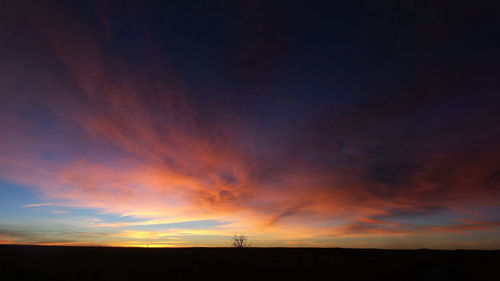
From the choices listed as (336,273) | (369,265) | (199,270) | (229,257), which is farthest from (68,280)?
(369,265)

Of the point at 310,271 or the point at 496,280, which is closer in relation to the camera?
the point at 496,280

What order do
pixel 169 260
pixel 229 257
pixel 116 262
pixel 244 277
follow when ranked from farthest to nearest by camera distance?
pixel 229 257 < pixel 169 260 < pixel 116 262 < pixel 244 277

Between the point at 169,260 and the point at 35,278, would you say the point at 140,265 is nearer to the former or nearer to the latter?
the point at 169,260

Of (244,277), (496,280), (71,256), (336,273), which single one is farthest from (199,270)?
(496,280)

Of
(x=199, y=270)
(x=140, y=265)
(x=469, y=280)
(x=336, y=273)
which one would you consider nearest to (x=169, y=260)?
(x=140, y=265)

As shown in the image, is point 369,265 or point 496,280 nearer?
point 496,280

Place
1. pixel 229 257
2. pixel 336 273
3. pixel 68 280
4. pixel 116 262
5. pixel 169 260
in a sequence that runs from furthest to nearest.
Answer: pixel 229 257 < pixel 169 260 < pixel 116 262 < pixel 336 273 < pixel 68 280

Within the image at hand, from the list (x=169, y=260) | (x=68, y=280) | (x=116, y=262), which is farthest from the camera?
(x=169, y=260)

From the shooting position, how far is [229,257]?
105ft

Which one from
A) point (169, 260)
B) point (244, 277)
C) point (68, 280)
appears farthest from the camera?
point (169, 260)

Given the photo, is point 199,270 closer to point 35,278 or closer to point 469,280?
point 35,278

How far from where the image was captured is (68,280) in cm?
1991

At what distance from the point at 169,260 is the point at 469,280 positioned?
86.0 ft

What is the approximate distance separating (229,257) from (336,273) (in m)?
12.3
